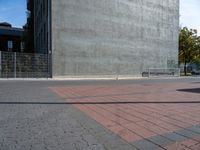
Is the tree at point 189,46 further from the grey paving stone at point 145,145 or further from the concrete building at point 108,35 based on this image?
the grey paving stone at point 145,145

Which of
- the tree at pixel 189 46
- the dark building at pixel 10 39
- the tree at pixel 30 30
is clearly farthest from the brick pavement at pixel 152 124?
the dark building at pixel 10 39

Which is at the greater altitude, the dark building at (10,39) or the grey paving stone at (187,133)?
the dark building at (10,39)

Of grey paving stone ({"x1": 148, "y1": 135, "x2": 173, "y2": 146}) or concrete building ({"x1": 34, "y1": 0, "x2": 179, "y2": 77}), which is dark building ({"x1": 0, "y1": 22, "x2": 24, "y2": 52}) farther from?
grey paving stone ({"x1": 148, "y1": 135, "x2": 173, "y2": 146})

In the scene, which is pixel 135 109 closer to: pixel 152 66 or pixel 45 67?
pixel 45 67

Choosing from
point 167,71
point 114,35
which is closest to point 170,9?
point 167,71

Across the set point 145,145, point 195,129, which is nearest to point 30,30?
point 195,129

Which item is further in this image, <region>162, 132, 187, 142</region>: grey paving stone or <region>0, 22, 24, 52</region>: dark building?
<region>0, 22, 24, 52</region>: dark building

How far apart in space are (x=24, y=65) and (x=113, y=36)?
450 inches

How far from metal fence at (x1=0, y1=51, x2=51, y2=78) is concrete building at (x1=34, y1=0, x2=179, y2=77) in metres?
0.96

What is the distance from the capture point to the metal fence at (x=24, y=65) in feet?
75.4

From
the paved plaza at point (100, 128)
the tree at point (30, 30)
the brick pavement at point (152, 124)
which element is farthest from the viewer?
the tree at point (30, 30)

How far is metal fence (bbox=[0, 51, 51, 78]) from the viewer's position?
2297 centimetres

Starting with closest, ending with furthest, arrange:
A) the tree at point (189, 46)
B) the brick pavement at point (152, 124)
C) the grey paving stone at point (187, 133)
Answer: the brick pavement at point (152, 124), the grey paving stone at point (187, 133), the tree at point (189, 46)

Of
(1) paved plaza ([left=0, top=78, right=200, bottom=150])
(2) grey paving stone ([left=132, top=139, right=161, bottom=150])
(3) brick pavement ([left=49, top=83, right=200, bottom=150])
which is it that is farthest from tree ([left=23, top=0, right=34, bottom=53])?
(2) grey paving stone ([left=132, top=139, right=161, bottom=150])
